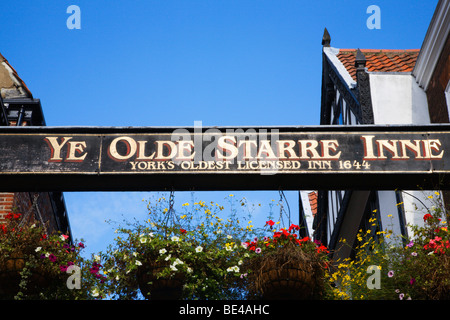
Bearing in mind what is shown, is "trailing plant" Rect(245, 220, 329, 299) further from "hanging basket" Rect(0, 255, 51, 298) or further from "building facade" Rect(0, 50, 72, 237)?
"building facade" Rect(0, 50, 72, 237)

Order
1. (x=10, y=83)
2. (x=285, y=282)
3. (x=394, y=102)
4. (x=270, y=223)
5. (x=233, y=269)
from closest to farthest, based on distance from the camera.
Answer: (x=285, y=282) < (x=233, y=269) < (x=270, y=223) < (x=394, y=102) < (x=10, y=83)

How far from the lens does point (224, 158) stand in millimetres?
7031

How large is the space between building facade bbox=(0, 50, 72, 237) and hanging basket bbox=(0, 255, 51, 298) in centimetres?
414

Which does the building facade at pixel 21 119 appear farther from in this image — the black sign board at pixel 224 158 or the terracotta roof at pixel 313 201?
the terracotta roof at pixel 313 201

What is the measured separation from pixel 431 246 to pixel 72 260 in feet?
12.2

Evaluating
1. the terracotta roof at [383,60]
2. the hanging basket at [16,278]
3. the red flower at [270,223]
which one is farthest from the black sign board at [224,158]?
the terracotta roof at [383,60]

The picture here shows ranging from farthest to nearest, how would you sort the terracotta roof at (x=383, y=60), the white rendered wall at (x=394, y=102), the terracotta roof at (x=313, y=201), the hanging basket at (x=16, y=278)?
the terracotta roof at (x=313, y=201)
the terracotta roof at (x=383, y=60)
the white rendered wall at (x=394, y=102)
the hanging basket at (x=16, y=278)

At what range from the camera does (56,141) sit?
23.6 ft

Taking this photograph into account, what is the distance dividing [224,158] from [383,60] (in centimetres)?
821

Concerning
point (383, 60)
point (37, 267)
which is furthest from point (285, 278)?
point (383, 60)

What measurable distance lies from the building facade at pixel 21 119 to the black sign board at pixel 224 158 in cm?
376

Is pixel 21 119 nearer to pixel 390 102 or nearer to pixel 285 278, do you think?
pixel 390 102

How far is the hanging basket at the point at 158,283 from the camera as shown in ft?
21.0
